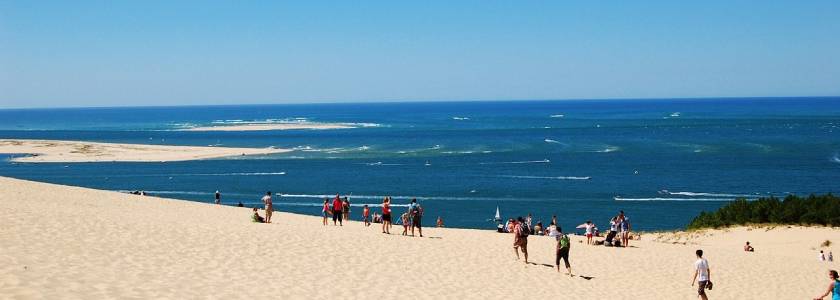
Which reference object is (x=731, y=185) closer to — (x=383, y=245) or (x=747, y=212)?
(x=747, y=212)

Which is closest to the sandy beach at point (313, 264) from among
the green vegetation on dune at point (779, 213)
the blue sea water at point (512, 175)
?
the green vegetation on dune at point (779, 213)

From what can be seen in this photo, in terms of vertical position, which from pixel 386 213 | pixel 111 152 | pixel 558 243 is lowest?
pixel 111 152

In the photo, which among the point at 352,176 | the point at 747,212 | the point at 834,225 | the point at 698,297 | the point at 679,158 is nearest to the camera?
the point at 698,297

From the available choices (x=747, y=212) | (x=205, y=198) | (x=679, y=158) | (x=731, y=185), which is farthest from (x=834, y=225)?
(x=679, y=158)

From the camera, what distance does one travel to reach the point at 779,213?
32.2 metres

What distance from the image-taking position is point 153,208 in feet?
92.3

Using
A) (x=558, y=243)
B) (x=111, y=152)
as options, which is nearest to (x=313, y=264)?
(x=558, y=243)

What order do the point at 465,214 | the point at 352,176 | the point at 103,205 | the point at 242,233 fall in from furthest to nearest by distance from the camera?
1. the point at 352,176
2. the point at 465,214
3. the point at 103,205
4. the point at 242,233

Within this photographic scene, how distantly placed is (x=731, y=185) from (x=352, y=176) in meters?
29.4

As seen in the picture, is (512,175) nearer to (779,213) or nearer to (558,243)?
(779,213)

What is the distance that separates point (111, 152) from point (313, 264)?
265 ft

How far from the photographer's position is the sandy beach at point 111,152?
82188mm

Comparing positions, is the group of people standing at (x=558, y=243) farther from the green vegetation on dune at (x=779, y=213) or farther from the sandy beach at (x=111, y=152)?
the sandy beach at (x=111, y=152)

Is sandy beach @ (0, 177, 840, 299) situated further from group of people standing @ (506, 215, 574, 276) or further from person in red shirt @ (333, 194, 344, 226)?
person in red shirt @ (333, 194, 344, 226)
